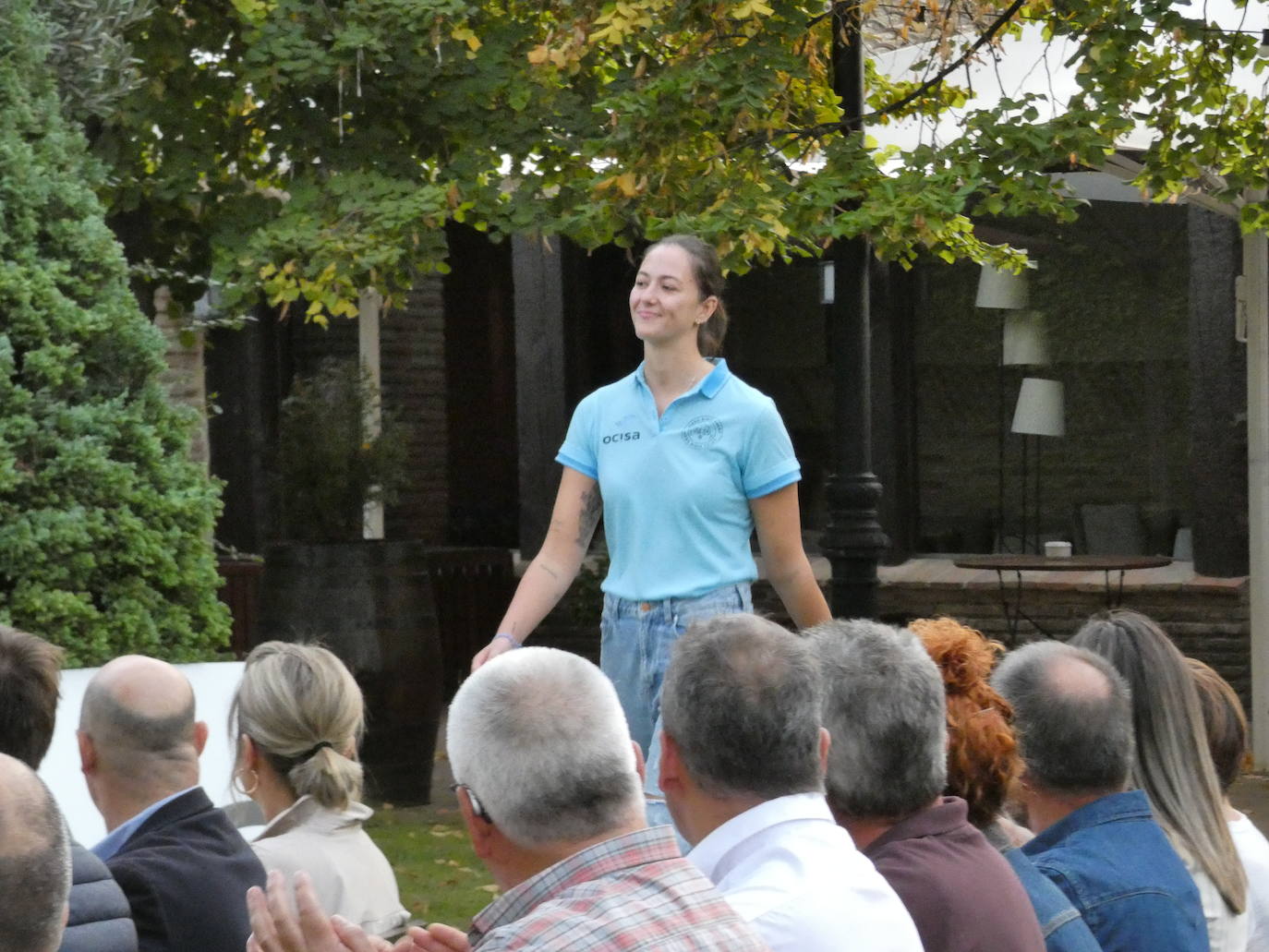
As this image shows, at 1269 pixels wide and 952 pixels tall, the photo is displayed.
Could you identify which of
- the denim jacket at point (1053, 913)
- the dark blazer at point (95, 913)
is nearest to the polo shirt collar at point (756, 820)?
the denim jacket at point (1053, 913)

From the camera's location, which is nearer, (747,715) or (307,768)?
(747,715)

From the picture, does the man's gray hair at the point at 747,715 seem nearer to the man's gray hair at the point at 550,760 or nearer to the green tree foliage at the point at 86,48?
the man's gray hair at the point at 550,760

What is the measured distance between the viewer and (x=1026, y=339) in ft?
38.8

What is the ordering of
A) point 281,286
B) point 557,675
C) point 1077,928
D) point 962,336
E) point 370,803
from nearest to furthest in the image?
point 557,675 → point 1077,928 → point 281,286 → point 370,803 → point 962,336

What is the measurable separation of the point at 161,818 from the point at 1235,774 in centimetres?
176

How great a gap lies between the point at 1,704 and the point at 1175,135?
5148 millimetres

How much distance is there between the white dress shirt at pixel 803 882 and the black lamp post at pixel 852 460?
122 inches

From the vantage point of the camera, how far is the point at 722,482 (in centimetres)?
379

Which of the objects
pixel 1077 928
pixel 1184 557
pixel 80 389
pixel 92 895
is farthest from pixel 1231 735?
pixel 1184 557

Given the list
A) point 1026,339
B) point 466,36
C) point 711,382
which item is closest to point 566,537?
point 711,382

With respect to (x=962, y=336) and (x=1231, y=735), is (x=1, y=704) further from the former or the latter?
(x=962, y=336)

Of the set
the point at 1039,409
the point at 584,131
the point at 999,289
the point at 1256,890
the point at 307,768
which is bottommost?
the point at 1256,890

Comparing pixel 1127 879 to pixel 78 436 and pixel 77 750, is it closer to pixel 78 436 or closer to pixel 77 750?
pixel 77 750

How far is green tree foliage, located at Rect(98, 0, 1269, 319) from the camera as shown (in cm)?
565
